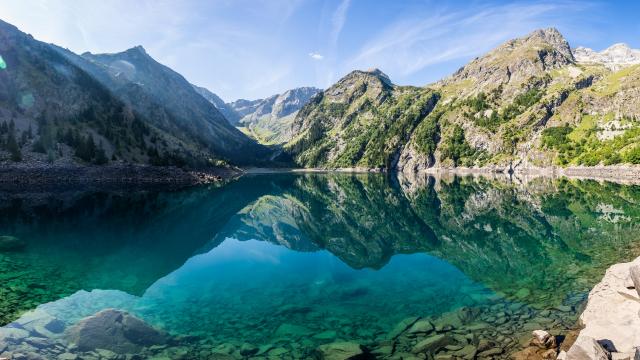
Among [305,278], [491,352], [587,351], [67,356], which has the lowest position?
[305,278]

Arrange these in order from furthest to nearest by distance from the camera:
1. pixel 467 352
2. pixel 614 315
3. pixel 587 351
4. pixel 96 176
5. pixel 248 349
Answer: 1. pixel 96 176
2. pixel 248 349
3. pixel 614 315
4. pixel 467 352
5. pixel 587 351

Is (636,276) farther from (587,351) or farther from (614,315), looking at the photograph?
(587,351)

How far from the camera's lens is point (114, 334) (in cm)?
1958

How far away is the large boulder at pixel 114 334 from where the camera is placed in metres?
18.7

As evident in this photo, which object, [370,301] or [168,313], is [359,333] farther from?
[168,313]

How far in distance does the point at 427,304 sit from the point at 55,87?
17466cm

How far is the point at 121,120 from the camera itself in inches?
6663

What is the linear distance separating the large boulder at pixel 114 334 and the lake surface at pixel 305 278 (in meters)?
0.15

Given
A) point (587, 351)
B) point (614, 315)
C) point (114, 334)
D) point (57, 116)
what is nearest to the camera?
point (587, 351)

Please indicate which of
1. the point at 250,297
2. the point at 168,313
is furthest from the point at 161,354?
the point at 250,297

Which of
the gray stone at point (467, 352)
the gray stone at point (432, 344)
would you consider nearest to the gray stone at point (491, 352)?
the gray stone at point (467, 352)

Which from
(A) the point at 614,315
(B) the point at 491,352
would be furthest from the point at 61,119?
(A) the point at 614,315

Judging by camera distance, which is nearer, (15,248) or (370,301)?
(370,301)

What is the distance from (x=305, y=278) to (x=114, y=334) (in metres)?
16.3
